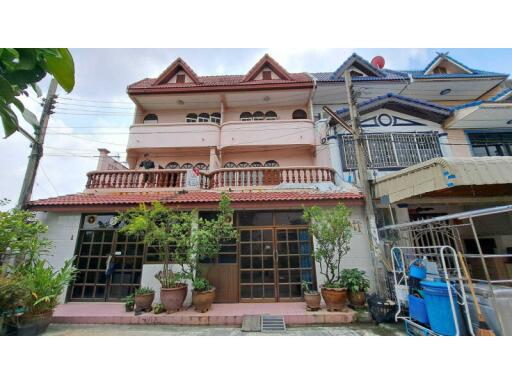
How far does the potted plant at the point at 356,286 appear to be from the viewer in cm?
551

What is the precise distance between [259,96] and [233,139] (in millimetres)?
3068

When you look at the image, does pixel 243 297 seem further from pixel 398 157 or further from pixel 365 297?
pixel 398 157

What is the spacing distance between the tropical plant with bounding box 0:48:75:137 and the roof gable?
1269 centimetres

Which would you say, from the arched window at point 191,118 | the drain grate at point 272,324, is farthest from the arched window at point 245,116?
the drain grate at point 272,324

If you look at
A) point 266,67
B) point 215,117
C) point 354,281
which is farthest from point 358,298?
point 266,67

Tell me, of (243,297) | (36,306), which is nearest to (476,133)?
(243,297)

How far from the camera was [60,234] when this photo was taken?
688 centimetres

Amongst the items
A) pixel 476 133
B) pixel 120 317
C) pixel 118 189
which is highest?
pixel 476 133

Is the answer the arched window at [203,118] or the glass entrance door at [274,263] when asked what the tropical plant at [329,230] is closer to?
the glass entrance door at [274,263]

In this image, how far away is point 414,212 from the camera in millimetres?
8359

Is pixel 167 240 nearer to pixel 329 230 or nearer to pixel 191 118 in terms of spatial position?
pixel 329 230

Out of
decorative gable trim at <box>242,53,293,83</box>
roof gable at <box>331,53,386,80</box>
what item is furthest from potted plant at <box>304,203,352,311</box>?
decorative gable trim at <box>242,53,293,83</box>

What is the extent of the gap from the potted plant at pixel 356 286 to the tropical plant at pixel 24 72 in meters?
6.33

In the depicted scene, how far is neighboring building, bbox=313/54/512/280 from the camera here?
23.5 ft
